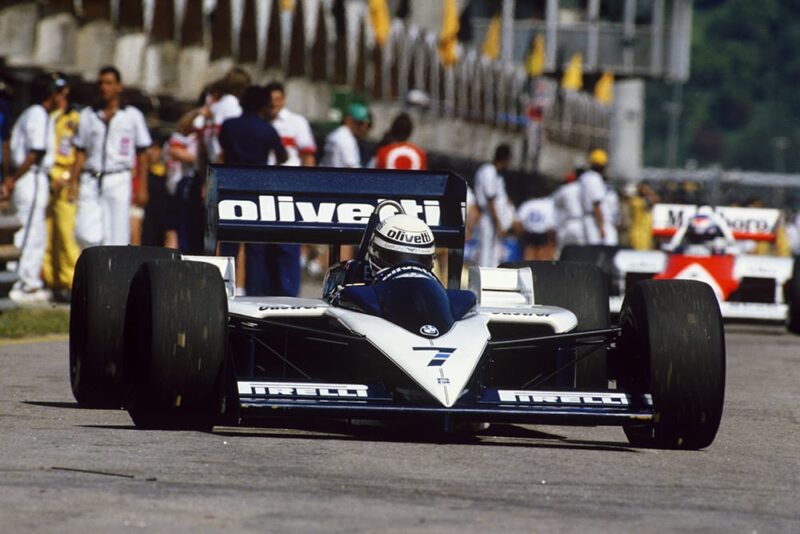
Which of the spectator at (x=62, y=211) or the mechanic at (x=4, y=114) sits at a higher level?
the mechanic at (x=4, y=114)

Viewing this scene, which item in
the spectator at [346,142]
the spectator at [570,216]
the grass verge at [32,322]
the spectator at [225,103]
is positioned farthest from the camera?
the spectator at [570,216]

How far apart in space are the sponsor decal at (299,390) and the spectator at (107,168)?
8.56 m

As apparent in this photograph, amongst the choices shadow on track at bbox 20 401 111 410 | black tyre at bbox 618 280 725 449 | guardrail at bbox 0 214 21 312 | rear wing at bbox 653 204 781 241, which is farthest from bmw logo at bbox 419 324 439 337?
rear wing at bbox 653 204 781 241

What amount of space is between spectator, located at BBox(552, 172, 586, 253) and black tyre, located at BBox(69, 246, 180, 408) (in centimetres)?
1492

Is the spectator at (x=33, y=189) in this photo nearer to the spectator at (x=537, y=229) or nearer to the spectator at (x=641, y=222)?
the spectator at (x=537, y=229)

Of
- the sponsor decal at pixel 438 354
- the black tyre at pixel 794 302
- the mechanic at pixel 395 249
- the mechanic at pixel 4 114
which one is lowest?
the black tyre at pixel 794 302

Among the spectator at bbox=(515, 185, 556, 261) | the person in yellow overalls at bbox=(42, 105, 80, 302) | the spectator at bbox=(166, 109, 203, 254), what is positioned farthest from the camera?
the spectator at bbox=(515, 185, 556, 261)

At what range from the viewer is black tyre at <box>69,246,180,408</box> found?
9.03m

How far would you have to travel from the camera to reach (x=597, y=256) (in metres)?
17.5

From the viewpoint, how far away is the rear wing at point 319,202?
32.8ft

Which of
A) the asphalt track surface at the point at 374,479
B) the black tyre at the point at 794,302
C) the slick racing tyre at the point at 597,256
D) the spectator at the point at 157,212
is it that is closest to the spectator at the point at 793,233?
the black tyre at the point at 794,302

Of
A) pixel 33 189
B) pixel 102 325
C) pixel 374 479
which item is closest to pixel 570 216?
pixel 33 189

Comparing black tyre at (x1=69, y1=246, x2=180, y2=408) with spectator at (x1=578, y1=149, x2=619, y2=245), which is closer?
black tyre at (x1=69, y1=246, x2=180, y2=408)

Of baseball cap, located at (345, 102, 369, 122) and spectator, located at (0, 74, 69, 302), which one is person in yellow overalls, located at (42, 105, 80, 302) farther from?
baseball cap, located at (345, 102, 369, 122)
